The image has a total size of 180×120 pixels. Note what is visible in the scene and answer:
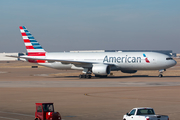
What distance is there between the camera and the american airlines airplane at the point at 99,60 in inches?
1943

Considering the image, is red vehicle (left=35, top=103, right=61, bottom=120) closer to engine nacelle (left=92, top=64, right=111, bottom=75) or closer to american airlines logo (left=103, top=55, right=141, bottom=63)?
engine nacelle (left=92, top=64, right=111, bottom=75)

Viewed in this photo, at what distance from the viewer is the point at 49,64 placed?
185 feet

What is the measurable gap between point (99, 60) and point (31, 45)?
15.2 meters

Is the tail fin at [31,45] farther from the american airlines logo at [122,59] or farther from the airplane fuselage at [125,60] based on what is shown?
the american airlines logo at [122,59]

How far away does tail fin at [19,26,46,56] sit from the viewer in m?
57.9

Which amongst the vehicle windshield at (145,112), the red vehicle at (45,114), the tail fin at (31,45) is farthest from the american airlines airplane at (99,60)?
the vehicle windshield at (145,112)

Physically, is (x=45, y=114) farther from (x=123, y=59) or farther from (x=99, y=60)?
(x=99, y=60)

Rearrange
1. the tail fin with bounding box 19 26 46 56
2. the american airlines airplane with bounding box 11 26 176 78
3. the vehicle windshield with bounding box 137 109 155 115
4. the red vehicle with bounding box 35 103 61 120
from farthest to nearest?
the tail fin with bounding box 19 26 46 56 → the american airlines airplane with bounding box 11 26 176 78 → the red vehicle with bounding box 35 103 61 120 → the vehicle windshield with bounding box 137 109 155 115

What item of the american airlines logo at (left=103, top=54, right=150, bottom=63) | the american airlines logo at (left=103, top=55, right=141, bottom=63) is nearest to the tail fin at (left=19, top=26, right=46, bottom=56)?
the american airlines logo at (left=103, top=54, right=150, bottom=63)

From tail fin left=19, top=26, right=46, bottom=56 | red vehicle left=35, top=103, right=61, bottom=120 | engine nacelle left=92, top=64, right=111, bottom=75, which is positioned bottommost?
red vehicle left=35, top=103, right=61, bottom=120

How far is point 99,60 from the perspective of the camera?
5272 centimetres

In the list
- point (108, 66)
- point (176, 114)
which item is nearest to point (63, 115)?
point (176, 114)

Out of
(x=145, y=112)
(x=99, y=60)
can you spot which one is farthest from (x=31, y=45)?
(x=145, y=112)

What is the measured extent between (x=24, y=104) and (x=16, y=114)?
4.09 m
